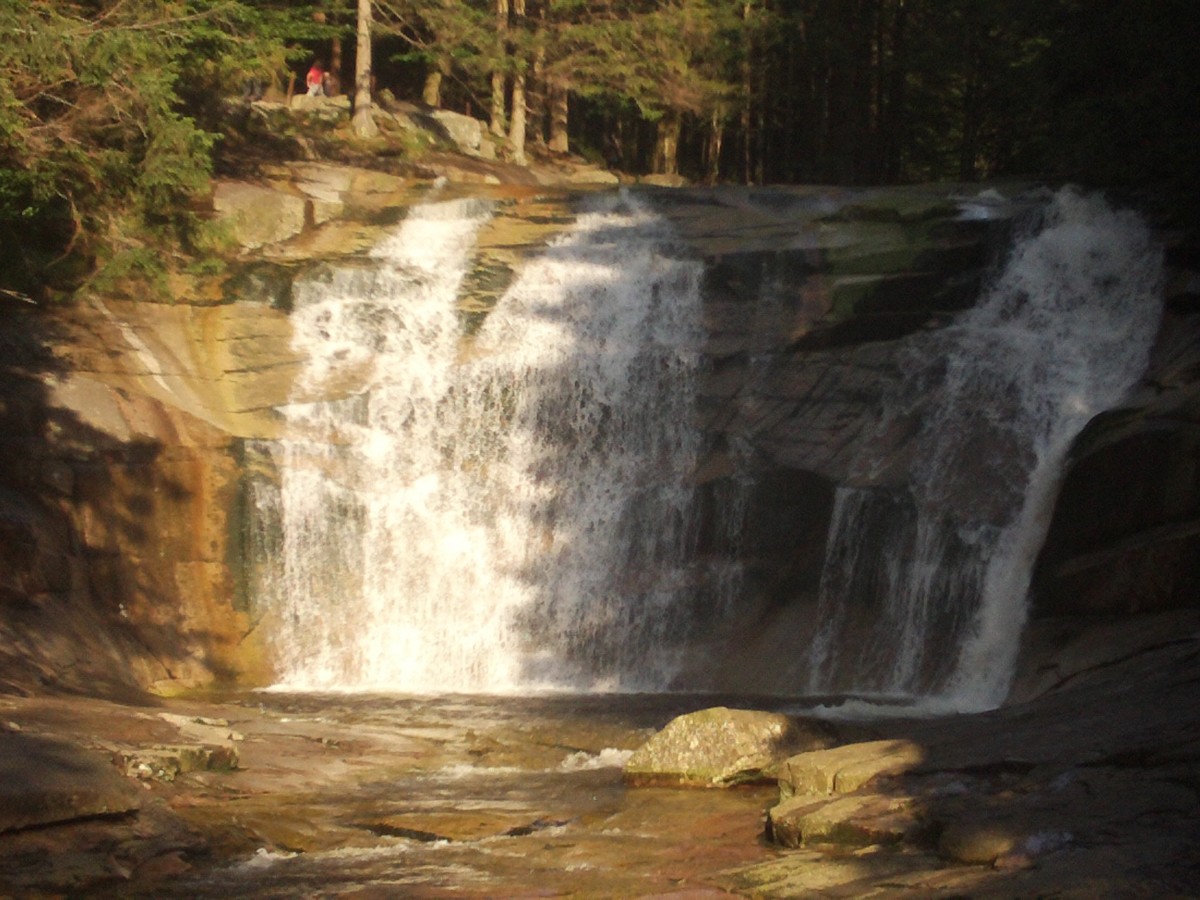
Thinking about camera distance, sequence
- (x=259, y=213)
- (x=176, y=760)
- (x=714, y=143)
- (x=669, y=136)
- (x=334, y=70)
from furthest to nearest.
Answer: (x=334, y=70), (x=714, y=143), (x=669, y=136), (x=259, y=213), (x=176, y=760)

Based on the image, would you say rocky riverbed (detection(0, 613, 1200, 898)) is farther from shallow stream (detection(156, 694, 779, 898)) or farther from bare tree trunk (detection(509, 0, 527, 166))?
bare tree trunk (detection(509, 0, 527, 166))

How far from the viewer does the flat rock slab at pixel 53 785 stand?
9039 millimetres

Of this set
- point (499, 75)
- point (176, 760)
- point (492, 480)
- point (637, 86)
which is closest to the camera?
point (176, 760)

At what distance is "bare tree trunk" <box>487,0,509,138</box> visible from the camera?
30.0m

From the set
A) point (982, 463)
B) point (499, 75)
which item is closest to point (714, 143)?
point (499, 75)

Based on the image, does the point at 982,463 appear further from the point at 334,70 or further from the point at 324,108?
the point at 334,70

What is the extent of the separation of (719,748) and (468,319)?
12.3 meters

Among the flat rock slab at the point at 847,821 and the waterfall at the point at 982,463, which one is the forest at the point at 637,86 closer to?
the waterfall at the point at 982,463

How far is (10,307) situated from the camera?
20.4 metres

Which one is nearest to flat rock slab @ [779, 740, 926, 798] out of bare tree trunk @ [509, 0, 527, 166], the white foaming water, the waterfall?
the waterfall

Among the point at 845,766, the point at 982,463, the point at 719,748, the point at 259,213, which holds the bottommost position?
the point at 719,748

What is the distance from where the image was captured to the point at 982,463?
18656 millimetres

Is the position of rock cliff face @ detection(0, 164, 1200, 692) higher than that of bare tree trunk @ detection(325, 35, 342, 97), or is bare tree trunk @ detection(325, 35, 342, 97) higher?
bare tree trunk @ detection(325, 35, 342, 97)

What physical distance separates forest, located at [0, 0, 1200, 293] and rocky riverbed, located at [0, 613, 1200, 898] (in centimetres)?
835
